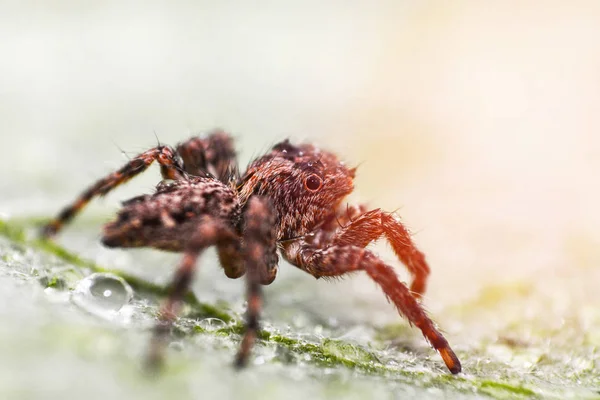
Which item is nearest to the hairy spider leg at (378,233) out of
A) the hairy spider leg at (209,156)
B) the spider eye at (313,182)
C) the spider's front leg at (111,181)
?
the spider eye at (313,182)

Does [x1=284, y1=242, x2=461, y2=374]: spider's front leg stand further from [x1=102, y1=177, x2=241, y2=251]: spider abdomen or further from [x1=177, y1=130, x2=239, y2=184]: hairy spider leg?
[x1=177, y1=130, x2=239, y2=184]: hairy spider leg

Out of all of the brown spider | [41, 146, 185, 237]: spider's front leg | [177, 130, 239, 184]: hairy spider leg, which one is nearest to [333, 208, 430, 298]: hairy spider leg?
the brown spider

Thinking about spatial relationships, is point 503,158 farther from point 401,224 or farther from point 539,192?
point 401,224

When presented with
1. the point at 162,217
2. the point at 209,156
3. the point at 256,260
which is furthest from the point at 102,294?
the point at 209,156

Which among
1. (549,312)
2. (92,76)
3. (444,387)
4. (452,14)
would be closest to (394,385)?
(444,387)

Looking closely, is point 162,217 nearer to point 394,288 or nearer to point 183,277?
point 183,277

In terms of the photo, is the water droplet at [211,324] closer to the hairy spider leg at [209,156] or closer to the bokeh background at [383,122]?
the bokeh background at [383,122]
